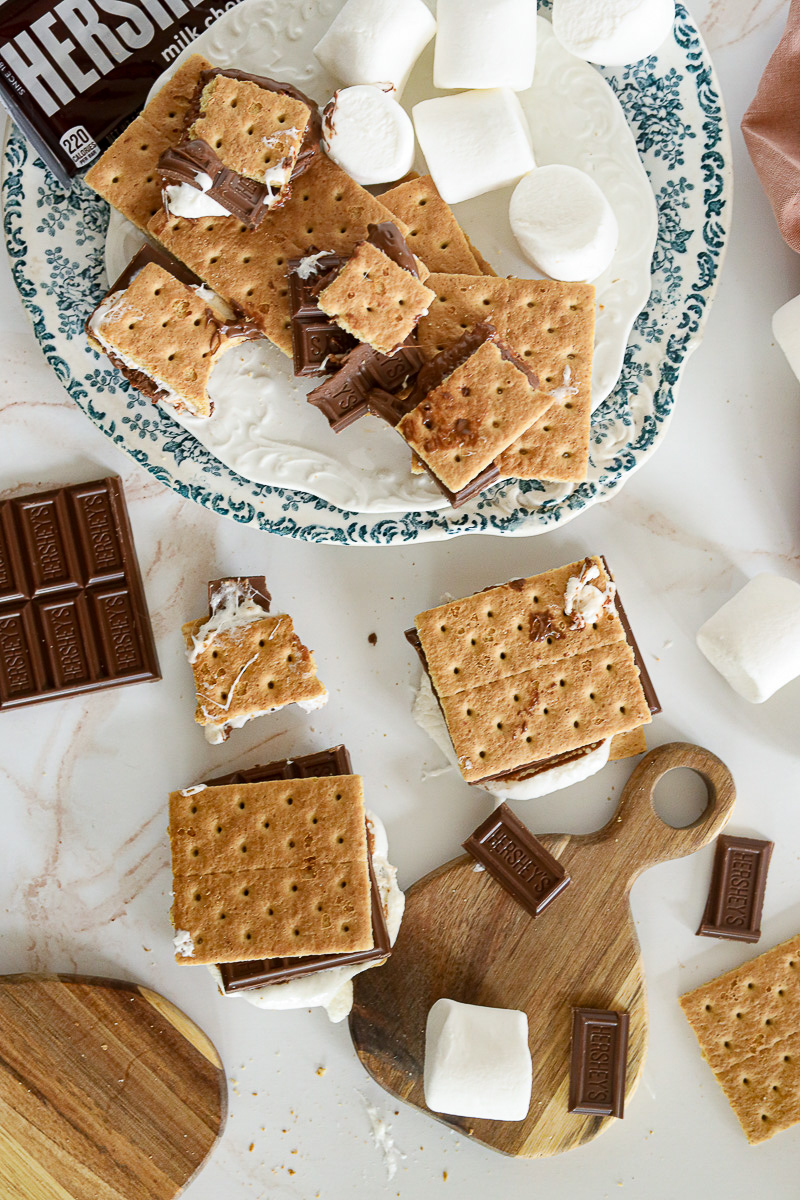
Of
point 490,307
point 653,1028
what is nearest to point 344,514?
point 490,307

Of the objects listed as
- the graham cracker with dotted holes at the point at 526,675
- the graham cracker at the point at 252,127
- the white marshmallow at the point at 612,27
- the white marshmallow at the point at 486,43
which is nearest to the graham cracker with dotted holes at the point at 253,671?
the graham cracker with dotted holes at the point at 526,675

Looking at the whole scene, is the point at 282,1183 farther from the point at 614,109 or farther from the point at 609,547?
the point at 614,109

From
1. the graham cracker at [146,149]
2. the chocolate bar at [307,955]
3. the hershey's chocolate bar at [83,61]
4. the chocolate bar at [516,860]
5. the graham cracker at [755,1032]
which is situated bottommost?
the graham cracker at [755,1032]

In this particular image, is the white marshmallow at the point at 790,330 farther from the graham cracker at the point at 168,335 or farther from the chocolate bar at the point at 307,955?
the chocolate bar at the point at 307,955

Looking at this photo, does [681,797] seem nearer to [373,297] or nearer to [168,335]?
[373,297]

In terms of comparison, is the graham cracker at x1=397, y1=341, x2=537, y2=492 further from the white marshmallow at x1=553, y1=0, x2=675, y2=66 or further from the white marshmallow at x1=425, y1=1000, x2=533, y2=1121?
the white marshmallow at x1=425, y1=1000, x2=533, y2=1121

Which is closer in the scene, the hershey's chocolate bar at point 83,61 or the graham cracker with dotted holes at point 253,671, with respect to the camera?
the hershey's chocolate bar at point 83,61

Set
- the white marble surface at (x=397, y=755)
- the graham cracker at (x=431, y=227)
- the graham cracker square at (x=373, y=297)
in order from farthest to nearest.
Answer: the white marble surface at (x=397, y=755) → the graham cracker at (x=431, y=227) → the graham cracker square at (x=373, y=297)
